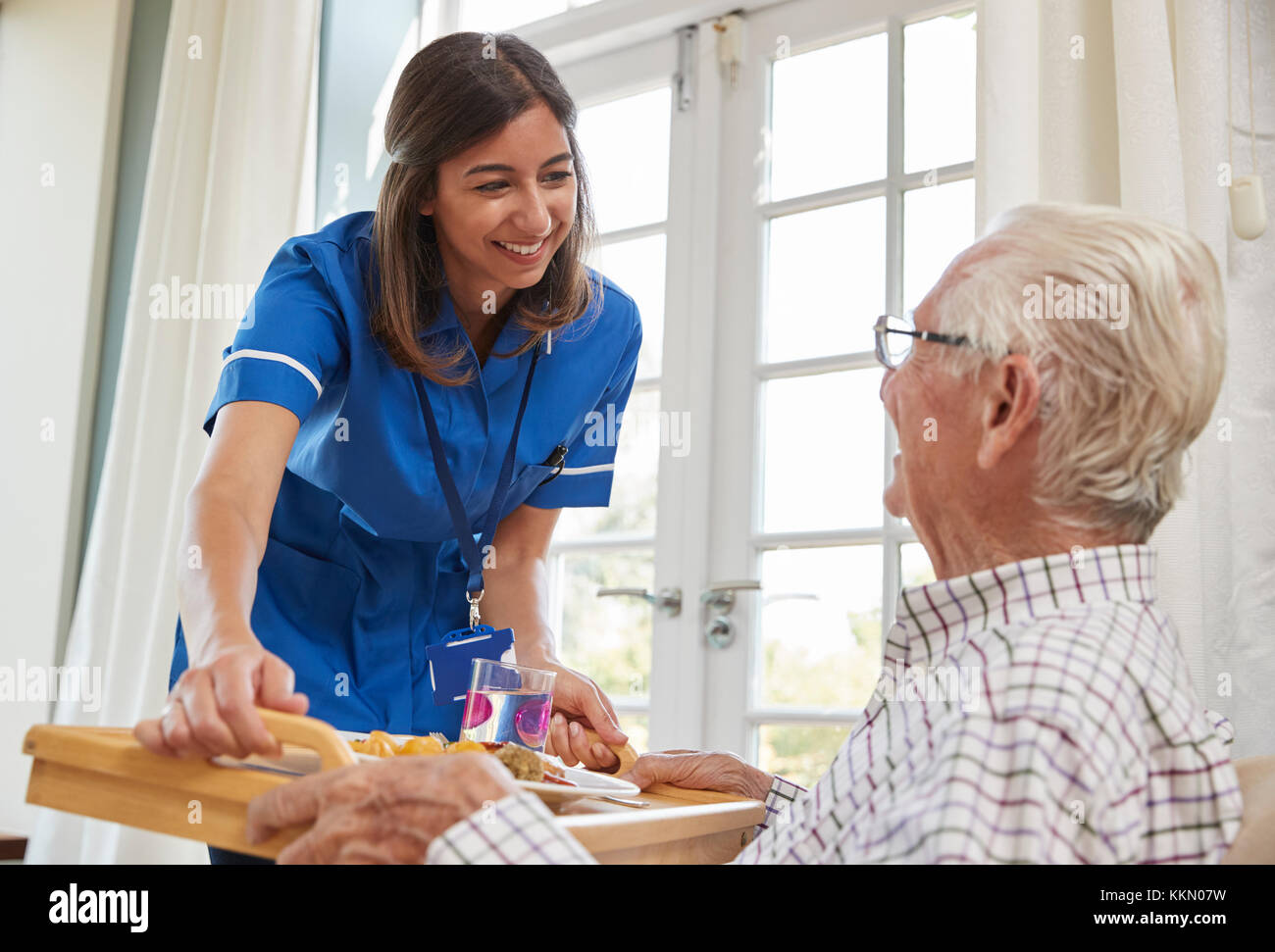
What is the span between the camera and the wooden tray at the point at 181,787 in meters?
0.84

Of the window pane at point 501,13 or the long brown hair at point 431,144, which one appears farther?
the window pane at point 501,13

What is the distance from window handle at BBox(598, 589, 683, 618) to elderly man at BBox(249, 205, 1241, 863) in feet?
4.77

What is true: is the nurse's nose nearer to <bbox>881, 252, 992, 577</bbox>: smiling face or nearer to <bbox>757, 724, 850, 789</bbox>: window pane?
<bbox>881, 252, 992, 577</bbox>: smiling face

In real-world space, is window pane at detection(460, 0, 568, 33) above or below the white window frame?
Answer: above

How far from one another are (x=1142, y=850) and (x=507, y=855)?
0.44 metres

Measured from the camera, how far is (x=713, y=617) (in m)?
2.53

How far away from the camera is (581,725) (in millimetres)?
1426

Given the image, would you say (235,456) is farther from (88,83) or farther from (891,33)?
(88,83)

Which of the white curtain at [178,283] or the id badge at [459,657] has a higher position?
the white curtain at [178,283]

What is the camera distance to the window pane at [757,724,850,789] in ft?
7.80

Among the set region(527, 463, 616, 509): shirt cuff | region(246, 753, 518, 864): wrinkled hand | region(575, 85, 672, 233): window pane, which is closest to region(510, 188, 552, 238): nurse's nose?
region(527, 463, 616, 509): shirt cuff

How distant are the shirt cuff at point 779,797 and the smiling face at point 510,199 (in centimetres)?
69

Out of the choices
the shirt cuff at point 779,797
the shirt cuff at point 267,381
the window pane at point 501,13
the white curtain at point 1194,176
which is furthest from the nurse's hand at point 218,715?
the window pane at point 501,13

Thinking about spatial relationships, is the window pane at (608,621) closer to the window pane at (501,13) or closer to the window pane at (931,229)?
the window pane at (931,229)
